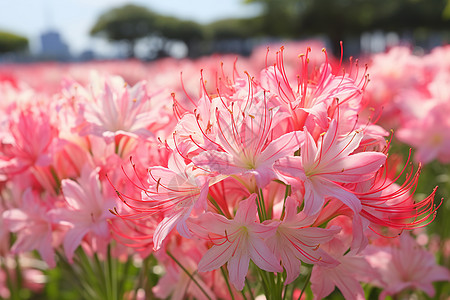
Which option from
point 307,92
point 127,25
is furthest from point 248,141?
point 127,25

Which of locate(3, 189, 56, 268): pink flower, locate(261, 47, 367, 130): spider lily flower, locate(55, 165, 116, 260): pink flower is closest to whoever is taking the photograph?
locate(261, 47, 367, 130): spider lily flower

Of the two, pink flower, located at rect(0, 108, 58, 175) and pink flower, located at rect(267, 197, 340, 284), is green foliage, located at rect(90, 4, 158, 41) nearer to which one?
pink flower, located at rect(0, 108, 58, 175)

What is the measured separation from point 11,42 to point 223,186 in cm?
2443

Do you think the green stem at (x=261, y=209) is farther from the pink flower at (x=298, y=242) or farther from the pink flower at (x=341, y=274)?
the pink flower at (x=341, y=274)

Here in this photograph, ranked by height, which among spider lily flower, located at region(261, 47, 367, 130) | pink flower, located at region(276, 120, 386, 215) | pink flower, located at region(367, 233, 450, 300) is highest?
spider lily flower, located at region(261, 47, 367, 130)

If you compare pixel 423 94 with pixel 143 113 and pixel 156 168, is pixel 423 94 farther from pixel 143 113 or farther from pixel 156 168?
pixel 156 168

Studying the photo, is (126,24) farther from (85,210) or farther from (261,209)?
(261,209)

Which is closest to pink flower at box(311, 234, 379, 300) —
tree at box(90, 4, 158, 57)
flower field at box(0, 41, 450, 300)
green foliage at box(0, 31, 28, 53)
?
flower field at box(0, 41, 450, 300)

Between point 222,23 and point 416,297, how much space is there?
34.5 metres

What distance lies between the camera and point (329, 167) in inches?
30.1

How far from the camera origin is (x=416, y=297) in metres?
1.63

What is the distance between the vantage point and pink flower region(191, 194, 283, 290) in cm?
74

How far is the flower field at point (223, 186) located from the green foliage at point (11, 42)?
23.3 metres

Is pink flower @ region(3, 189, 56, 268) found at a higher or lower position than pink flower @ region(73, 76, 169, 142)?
lower
